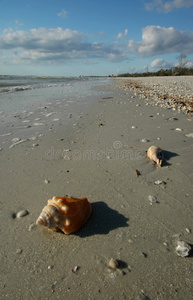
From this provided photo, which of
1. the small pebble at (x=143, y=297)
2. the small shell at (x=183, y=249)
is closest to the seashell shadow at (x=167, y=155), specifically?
the small shell at (x=183, y=249)

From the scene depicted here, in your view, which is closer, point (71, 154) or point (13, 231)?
point (13, 231)

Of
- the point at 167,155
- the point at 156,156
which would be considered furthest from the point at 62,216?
the point at 167,155

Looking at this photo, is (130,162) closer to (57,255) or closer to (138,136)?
(138,136)

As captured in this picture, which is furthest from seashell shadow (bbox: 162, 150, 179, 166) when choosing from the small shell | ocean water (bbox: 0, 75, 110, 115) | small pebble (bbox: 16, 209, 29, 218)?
ocean water (bbox: 0, 75, 110, 115)

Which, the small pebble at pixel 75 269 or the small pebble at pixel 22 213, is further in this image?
the small pebble at pixel 22 213

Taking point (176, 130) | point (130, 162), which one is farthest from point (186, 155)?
point (176, 130)

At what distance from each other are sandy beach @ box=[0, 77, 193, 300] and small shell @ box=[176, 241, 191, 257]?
3 cm

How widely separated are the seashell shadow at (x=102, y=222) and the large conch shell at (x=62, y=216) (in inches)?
3.9

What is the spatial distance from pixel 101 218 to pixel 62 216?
1.51ft

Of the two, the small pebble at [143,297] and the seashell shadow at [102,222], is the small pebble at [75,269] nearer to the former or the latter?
the seashell shadow at [102,222]

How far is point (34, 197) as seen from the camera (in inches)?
91.2

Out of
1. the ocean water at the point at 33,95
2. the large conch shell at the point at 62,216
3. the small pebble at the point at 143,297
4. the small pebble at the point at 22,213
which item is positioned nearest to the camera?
the small pebble at the point at 143,297

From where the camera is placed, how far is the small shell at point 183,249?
151cm

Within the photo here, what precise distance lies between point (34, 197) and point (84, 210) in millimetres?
787
